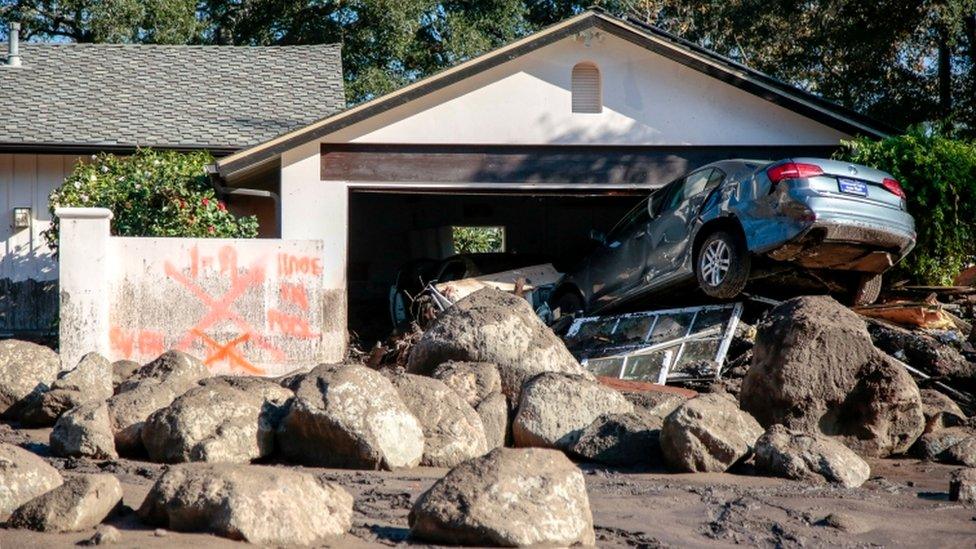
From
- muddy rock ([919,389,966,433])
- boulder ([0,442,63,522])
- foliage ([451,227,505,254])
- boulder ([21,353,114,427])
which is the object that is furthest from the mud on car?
foliage ([451,227,505,254])

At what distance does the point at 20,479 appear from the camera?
7.30 meters

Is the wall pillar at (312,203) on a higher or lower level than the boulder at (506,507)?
higher

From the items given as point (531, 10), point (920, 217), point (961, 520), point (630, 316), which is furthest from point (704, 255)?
point (531, 10)

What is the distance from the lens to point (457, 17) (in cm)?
2969

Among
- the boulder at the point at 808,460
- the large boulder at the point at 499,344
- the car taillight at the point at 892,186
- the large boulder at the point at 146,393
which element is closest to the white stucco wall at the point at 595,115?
the car taillight at the point at 892,186

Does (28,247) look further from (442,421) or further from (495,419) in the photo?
(442,421)

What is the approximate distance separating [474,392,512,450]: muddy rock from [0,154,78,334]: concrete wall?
966 cm

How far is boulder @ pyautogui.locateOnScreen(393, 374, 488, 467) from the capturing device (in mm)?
9492

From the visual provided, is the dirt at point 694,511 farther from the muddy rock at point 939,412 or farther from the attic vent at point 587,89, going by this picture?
the attic vent at point 587,89

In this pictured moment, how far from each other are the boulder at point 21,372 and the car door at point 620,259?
6527 millimetres

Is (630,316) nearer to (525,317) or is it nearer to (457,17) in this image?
(525,317)

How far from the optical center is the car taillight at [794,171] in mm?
12992

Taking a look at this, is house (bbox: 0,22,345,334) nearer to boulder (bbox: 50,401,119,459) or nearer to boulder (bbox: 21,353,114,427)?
boulder (bbox: 21,353,114,427)

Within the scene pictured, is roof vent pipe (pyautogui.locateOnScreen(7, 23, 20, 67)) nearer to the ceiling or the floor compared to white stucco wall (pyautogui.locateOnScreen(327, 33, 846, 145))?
nearer to the ceiling
